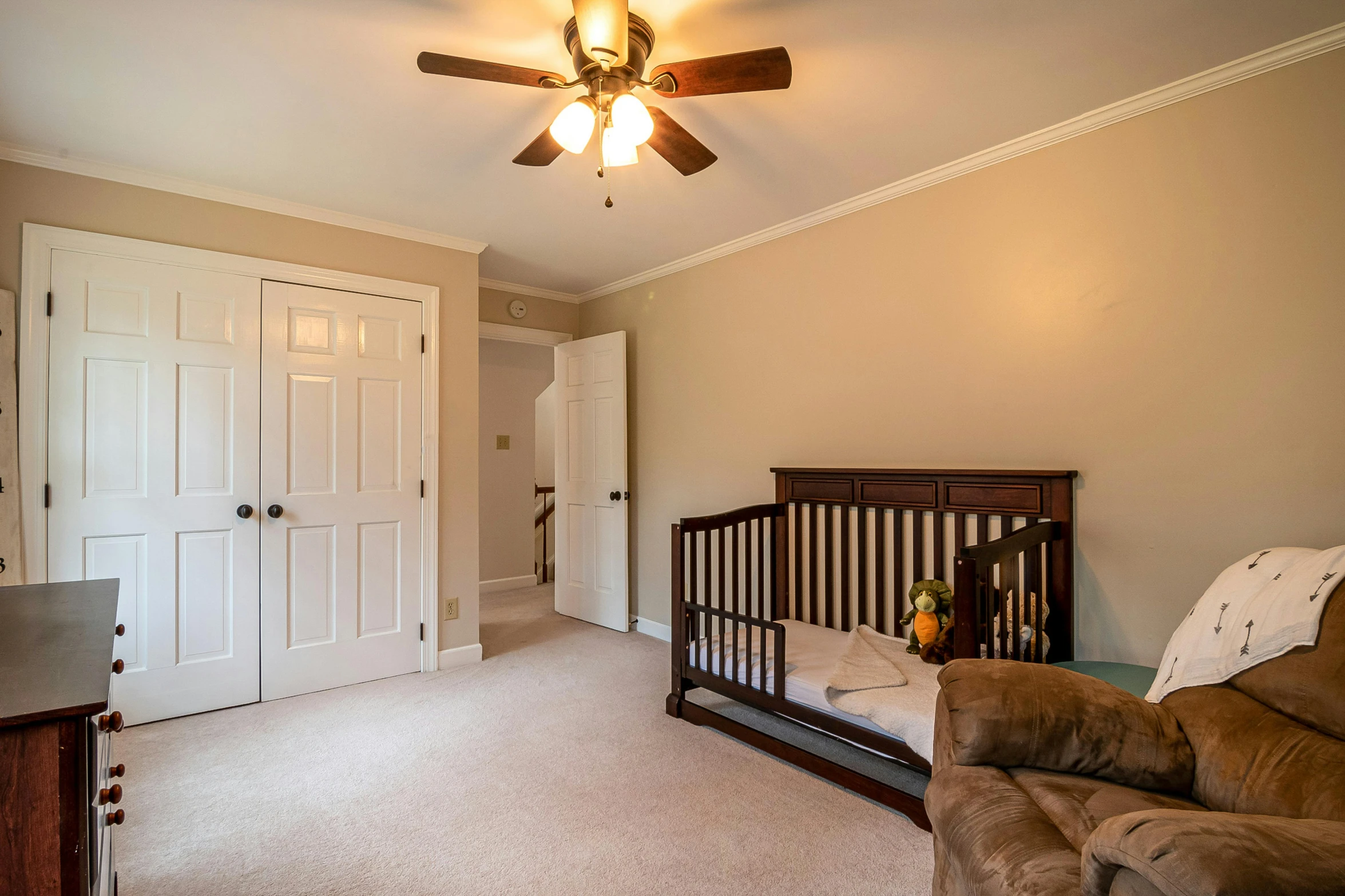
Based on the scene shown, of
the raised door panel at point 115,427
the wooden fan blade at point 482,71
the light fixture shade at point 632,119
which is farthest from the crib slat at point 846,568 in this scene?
the raised door panel at point 115,427

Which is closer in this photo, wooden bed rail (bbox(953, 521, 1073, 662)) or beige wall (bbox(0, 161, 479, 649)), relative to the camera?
wooden bed rail (bbox(953, 521, 1073, 662))

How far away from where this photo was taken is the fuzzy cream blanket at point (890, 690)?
6.34 feet

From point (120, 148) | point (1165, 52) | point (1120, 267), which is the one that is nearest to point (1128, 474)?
point (1120, 267)

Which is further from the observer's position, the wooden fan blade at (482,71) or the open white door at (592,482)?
the open white door at (592,482)

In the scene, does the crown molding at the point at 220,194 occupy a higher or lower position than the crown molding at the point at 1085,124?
higher

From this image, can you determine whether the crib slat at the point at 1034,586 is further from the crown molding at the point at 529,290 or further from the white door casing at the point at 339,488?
the crown molding at the point at 529,290

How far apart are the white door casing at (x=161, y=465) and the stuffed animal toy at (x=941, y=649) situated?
3006 mm

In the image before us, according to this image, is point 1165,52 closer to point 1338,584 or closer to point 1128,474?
point 1128,474

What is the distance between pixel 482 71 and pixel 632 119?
40 cm

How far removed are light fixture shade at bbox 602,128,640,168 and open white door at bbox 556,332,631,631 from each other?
7.64 ft

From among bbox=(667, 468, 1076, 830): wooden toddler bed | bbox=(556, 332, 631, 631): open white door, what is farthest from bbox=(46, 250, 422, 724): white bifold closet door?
bbox=(667, 468, 1076, 830): wooden toddler bed

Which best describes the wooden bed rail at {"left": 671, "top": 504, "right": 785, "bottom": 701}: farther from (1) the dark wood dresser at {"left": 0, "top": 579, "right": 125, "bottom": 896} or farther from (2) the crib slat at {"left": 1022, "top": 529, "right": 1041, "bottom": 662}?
(1) the dark wood dresser at {"left": 0, "top": 579, "right": 125, "bottom": 896}

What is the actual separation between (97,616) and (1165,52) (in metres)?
3.25

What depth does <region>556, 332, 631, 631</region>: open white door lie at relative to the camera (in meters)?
4.29
